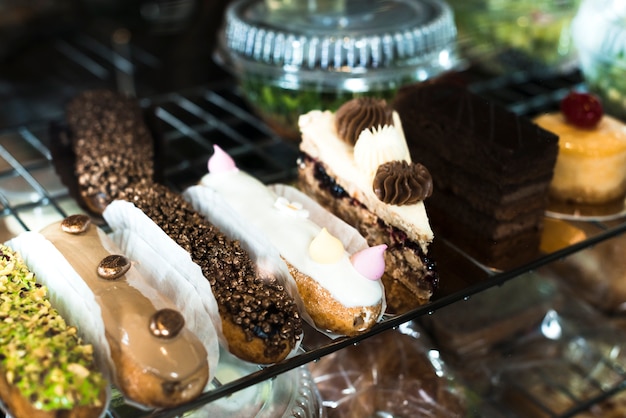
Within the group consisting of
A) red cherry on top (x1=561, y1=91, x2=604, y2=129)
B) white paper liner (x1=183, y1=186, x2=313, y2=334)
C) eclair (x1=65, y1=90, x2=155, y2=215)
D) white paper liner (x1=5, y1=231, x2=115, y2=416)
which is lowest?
eclair (x1=65, y1=90, x2=155, y2=215)

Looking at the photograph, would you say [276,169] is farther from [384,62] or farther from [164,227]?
[164,227]

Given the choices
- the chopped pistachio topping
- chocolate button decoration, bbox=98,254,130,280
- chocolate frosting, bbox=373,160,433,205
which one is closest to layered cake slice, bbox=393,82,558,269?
chocolate frosting, bbox=373,160,433,205

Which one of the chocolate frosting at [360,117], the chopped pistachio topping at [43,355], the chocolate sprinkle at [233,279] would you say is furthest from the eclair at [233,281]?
the chocolate frosting at [360,117]

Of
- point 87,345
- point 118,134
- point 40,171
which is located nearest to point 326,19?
point 118,134

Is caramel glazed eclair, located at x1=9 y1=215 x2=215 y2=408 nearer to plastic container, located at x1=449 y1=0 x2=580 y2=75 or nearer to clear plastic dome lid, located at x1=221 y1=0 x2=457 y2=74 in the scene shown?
clear plastic dome lid, located at x1=221 y1=0 x2=457 y2=74

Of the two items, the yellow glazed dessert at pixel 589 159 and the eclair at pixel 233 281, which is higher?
the eclair at pixel 233 281

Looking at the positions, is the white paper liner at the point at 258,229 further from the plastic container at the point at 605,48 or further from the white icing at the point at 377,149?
the plastic container at the point at 605,48
